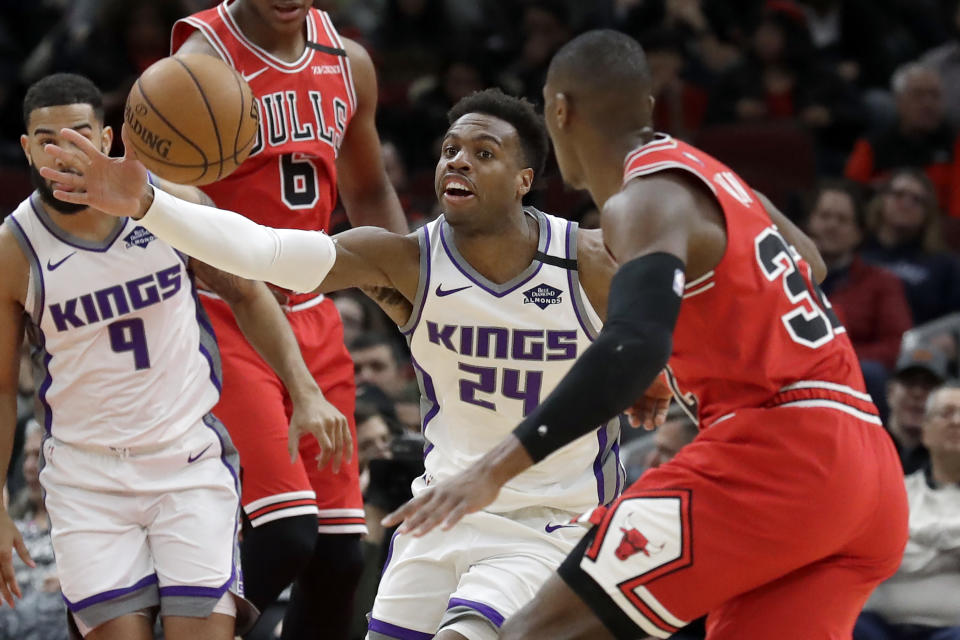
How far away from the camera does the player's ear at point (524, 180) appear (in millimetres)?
4796

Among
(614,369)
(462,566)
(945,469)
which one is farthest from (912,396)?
(614,369)

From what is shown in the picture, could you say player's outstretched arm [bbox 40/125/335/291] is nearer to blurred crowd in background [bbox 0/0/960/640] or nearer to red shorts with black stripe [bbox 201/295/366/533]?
red shorts with black stripe [bbox 201/295/366/533]

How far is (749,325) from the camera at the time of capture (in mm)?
3529

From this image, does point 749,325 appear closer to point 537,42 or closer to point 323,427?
point 323,427

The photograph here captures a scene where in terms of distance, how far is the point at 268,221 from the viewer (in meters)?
5.43

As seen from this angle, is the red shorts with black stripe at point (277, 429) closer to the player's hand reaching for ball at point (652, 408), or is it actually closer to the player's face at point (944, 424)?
the player's hand reaching for ball at point (652, 408)

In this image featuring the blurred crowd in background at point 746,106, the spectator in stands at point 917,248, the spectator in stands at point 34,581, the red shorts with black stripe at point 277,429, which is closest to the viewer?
the red shorts with black stripe at point 277,429

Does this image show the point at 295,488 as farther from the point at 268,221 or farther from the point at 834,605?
the point at 834,605

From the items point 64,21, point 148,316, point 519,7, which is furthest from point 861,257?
point 64,21

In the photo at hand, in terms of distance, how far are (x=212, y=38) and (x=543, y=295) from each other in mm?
1775

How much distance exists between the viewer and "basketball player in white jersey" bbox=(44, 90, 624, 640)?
175 inches

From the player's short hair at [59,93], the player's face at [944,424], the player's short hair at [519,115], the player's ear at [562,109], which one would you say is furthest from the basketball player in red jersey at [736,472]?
the player's face at [944,424]

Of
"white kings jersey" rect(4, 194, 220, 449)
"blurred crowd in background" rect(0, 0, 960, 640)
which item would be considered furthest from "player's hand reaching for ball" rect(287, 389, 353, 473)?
"blurred crowd in background" rect(0, 0, 960, 640)

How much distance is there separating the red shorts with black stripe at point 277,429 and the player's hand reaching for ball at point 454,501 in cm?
201
